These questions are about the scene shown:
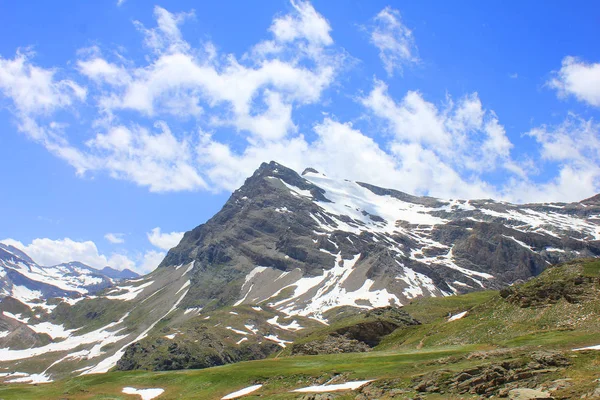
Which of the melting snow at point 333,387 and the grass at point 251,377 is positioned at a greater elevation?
the grass at point 251,377

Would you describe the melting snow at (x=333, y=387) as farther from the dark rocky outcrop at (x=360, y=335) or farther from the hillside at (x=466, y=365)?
the dark rocky outcrop at (x=360, y=335)

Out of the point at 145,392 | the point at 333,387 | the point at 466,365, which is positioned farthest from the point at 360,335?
the point at 466,365

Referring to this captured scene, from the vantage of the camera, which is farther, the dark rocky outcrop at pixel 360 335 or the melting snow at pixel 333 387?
the dark rocky outcrop at pixel 360 335

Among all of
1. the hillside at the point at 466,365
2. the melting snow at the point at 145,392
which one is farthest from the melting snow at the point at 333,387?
the melting snow at the point at 145,392

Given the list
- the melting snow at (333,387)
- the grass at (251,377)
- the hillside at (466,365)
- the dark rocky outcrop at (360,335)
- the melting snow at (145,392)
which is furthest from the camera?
the dark rocky outcrop at (360,335)

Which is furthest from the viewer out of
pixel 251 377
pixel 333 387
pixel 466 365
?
pixel 251 377

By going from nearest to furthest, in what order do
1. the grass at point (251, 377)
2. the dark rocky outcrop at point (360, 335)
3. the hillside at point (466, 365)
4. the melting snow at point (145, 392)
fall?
the hillside at point (466, 365)
the grass at point (251, 377)
the melting snow at point (145, 392)
the dark rocky outcrop at point (360, 335)

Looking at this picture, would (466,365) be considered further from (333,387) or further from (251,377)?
(251,377)

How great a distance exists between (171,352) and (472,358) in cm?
14958

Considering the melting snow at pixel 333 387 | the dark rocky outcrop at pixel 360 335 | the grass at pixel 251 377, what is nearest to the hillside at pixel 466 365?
the grass at pixel 251 377

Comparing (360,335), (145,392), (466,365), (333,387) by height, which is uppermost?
(145,392)

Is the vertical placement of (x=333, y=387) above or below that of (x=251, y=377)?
below

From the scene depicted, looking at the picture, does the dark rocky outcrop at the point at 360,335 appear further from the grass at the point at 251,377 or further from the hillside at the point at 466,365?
the grass at the point at 251,377

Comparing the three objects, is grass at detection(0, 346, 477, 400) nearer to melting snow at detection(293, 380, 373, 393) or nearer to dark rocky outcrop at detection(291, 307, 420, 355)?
melting snow at detection(293, 380, 373, 393)
